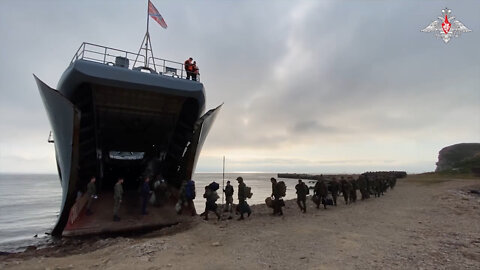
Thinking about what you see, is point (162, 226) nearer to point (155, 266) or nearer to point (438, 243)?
point (155, 266)

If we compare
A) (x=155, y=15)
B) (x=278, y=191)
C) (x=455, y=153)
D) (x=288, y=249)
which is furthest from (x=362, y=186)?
(x=455, y=153)

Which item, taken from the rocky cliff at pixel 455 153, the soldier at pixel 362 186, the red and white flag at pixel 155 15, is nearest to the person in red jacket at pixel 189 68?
the red and white flag at pixel 155 15

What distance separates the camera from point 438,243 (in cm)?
626

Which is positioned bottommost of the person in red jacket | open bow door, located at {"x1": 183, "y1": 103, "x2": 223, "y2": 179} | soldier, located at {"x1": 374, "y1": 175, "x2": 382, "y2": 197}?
soldier, located at {"x1": 374, "y1": 175, "x2": 382, "y2": 197}

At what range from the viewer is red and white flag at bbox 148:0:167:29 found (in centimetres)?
1245

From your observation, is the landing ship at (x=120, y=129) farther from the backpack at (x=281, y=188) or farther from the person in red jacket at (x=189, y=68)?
the backpack at (x=281, y=188)

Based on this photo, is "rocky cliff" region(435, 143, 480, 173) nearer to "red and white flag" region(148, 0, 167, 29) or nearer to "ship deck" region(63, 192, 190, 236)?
"red and white flag" region(148, 0, 167, 29)

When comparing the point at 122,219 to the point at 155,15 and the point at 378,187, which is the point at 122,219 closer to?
the point at 155,15

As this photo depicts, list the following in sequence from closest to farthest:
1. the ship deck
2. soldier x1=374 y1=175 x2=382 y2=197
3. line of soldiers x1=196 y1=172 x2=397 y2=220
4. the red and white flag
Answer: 1. the ship deck
2. line of soldiers x1=196 y1=172 x2=397 y2=220
3. the red and white flag
4. soldier x1=374 y1=175 x2=382 y2=197

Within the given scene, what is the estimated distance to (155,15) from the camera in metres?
12.6

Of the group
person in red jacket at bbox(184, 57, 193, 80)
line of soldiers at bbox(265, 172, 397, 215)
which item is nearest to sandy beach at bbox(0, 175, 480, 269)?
line of soldiers at bbox(265, 172, 397, 215)

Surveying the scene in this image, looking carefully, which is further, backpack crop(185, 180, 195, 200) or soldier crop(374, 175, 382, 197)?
soldier crop(374, 175, 382, 197)

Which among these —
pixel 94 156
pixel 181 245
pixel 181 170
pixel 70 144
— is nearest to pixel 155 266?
pixel 181 245

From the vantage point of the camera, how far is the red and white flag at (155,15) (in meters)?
12.4
